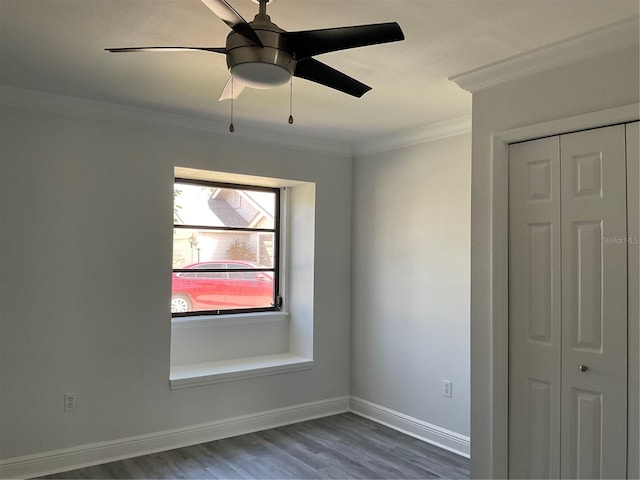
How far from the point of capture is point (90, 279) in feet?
11.4

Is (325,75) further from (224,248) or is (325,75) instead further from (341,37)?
(224,248)

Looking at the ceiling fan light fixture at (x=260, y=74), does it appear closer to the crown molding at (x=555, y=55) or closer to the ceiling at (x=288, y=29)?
the ceiling at (x=288, y=29)

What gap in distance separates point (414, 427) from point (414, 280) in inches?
46.2

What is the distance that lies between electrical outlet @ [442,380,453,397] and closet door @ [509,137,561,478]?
43.9 inches

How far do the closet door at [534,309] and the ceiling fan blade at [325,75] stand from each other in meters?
1.08

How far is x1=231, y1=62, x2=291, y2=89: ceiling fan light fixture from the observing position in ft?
5.85

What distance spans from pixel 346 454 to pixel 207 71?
9.01ft

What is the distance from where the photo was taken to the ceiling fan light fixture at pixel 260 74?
5.85 ft

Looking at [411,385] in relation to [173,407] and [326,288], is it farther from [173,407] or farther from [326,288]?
[173,407]

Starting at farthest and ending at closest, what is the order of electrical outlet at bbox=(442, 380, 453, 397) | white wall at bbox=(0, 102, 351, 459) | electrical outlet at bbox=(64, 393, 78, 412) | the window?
the window < electrical outlet at bbox=(442, 380, 453, 397) < electrical outlet at bbox=(64, 393, 78, 412) < white wall at bbox=(0, 102, 351, 459)

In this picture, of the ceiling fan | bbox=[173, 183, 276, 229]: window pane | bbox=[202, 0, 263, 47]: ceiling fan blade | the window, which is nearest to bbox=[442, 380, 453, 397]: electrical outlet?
the window

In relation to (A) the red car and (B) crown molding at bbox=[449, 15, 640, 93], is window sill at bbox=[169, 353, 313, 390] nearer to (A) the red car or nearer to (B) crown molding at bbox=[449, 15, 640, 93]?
(A) the red car

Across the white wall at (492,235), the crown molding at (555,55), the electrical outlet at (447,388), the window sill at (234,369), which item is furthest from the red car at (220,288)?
the crown molding at (555,55)

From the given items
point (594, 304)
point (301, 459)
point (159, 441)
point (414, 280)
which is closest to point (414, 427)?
point (301, 459)
